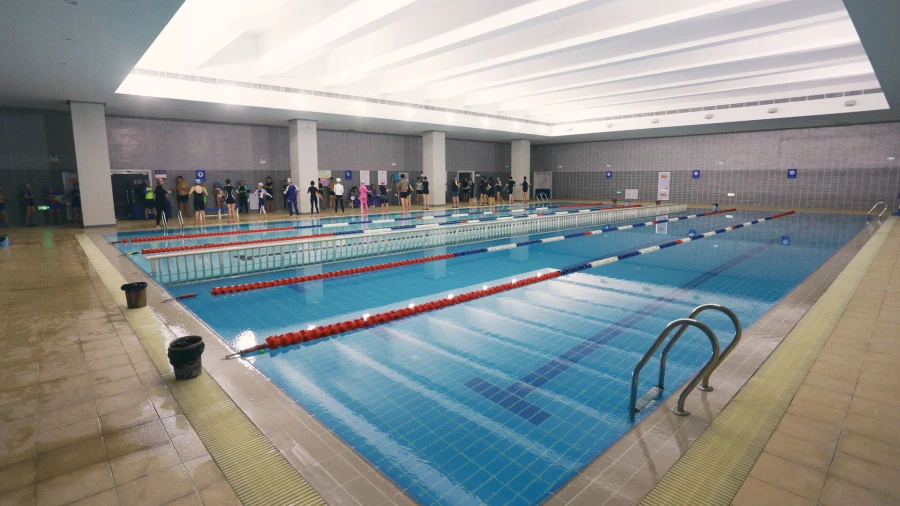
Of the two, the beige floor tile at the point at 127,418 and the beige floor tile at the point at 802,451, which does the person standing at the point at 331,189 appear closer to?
the beige floor tile at the point at 127,418

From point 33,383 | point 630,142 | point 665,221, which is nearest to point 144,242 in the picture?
point 33,383

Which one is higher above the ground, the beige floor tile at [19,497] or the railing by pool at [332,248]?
the railing by pool at [332,248]

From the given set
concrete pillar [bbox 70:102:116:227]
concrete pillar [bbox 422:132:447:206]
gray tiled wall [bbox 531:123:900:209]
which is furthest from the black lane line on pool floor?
gray tiled wall [bbox 531:123:900:209]

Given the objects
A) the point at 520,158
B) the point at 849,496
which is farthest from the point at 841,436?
the point at 520,158

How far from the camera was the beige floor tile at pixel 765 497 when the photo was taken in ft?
6.14

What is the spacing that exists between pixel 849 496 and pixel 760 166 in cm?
2103

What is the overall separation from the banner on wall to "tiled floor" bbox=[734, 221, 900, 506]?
19343mm

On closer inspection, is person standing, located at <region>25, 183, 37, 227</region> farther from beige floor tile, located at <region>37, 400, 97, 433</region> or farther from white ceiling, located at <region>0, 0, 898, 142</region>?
beige floor tile, located at <region>37, 400, 97, 433</region>

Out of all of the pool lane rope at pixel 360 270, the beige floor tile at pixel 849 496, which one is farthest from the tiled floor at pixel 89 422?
the beige floor tile at pixel 849 496

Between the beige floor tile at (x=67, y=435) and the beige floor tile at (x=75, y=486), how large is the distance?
1.07 ft

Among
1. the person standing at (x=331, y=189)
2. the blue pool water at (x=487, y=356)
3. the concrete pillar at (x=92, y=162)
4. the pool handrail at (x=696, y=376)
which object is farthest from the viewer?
the person standing at (x=331, y=189)

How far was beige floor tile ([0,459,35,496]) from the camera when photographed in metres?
2.01

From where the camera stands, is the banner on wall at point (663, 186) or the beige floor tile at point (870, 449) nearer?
the beige floor tile at point (870, 449)

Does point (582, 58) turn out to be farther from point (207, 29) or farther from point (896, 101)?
point (896, 101)
